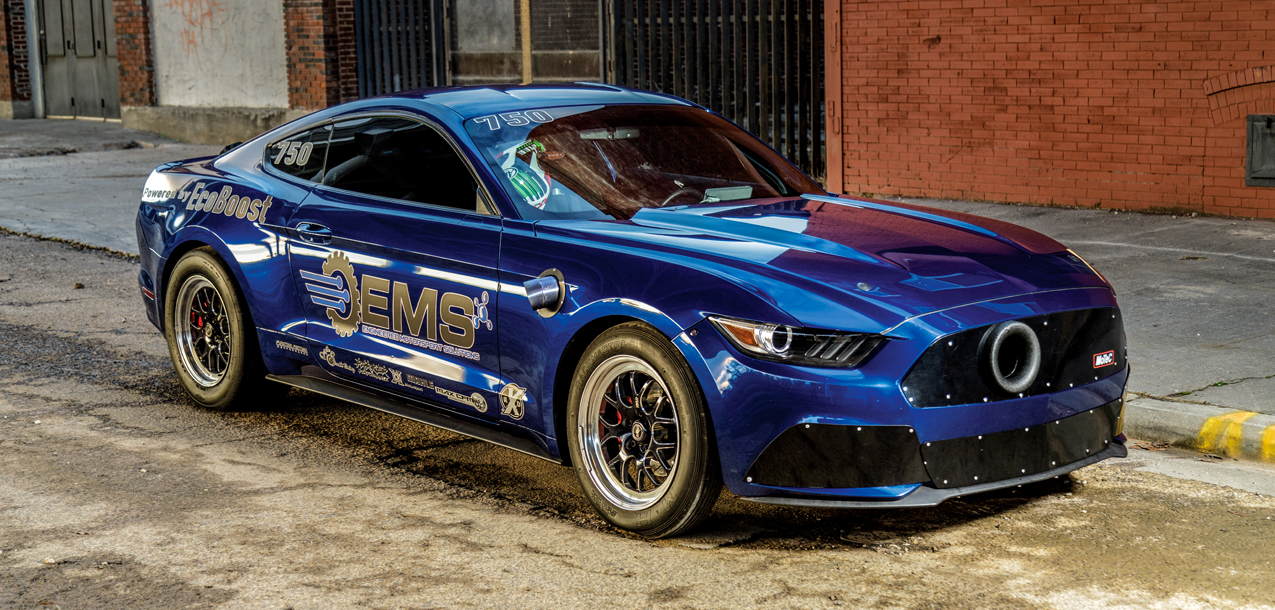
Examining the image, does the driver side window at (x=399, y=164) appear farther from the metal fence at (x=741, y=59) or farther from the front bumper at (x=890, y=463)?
the metal fence at (x=741, y=59)

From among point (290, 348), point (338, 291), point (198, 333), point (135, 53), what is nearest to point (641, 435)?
point (338, 291)

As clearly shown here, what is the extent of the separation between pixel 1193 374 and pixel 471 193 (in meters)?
3.56

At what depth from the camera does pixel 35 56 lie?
24938 mm

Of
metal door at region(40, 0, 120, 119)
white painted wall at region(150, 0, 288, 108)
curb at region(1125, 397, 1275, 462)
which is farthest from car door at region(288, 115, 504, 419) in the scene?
metal door at region(40, 0, 120, 119)

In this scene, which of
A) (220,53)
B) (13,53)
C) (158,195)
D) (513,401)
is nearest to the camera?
(513,401)

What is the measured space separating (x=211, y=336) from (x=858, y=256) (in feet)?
11.2

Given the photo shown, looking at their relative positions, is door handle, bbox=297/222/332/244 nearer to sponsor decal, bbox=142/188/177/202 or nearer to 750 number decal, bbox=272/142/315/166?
750 number decal, bbox=272/142/315/166

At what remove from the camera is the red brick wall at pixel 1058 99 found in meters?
11.1

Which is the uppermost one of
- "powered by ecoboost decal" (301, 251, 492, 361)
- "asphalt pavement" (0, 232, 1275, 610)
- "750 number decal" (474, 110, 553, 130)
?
"750 number decal" (474, 110, 553, 130)

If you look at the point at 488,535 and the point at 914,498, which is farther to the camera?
the point at 488,535

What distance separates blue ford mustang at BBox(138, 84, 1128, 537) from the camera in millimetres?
4094

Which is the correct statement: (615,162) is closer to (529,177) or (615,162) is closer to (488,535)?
(529,177)

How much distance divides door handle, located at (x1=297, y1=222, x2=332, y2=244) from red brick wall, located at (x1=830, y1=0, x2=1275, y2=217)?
27.2 feet

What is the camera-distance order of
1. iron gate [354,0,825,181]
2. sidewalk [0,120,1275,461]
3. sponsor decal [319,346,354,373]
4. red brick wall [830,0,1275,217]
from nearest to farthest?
sponsor decal [319,346,354,373] < sidewalk [0,120,1275,461] < red brick wall [830,0,1275,217] < iron gate [354,0,825,181]
